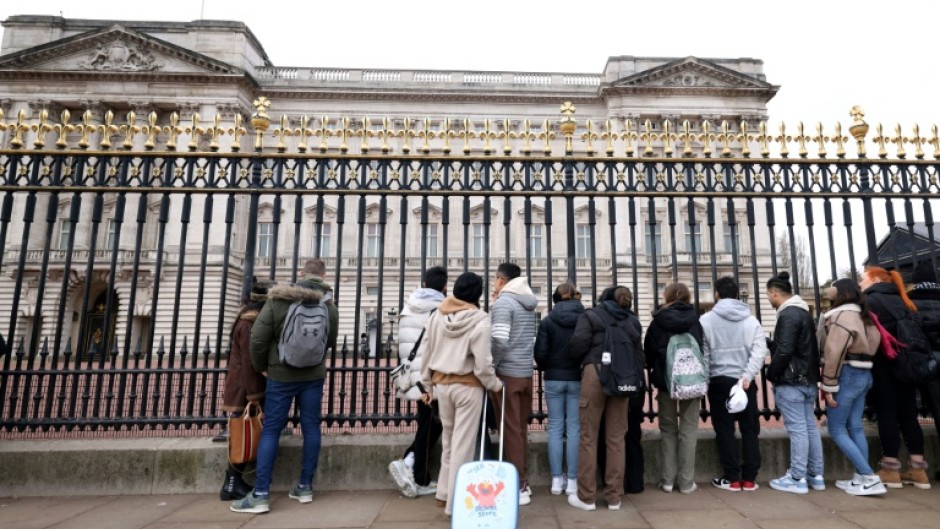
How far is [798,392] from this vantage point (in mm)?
4652

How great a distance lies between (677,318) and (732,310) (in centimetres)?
60

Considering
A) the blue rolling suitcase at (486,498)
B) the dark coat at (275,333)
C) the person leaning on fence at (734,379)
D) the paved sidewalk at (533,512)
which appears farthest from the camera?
the person leaning on fence at (734,379)

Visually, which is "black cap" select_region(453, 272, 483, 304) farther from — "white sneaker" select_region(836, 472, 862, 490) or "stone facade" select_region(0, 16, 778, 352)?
"stone facade" select_region(0, 16, 778, 352)

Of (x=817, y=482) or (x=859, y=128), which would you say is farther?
(x=859, y=128)

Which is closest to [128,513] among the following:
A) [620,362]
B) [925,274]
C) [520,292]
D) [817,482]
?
[520,292]

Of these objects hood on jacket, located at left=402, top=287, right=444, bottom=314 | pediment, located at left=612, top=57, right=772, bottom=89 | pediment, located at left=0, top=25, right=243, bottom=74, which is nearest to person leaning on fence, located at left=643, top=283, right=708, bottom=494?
hood on jacket, located at left=402, top=287, right=444, bottom=314

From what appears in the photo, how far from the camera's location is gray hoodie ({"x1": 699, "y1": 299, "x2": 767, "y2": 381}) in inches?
186

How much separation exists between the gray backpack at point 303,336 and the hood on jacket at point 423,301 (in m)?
0.74

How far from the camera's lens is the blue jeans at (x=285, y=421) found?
14.3 feet

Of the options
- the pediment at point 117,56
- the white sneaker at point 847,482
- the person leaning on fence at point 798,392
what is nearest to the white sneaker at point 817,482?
the person leaning on fence at point 798,392

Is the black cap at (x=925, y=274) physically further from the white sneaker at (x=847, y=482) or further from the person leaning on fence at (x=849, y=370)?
the white sneaker at (x=847, y=482)

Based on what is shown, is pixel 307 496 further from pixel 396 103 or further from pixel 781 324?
pixel 396 103

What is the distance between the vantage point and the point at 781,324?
4777 millimetres

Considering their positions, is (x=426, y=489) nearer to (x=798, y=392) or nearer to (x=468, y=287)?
(x=468, y=287)
